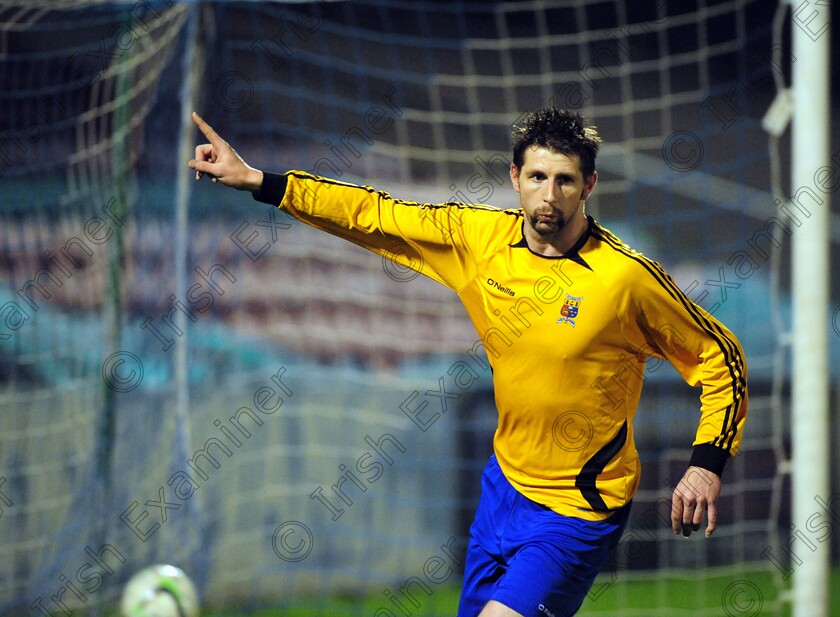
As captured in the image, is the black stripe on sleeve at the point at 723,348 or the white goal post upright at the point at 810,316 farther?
the white goal post upright at the point at 810,316

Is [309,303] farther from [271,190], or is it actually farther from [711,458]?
[711,458]

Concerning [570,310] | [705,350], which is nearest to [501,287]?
[570,310]

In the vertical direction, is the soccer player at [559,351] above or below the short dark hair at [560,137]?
below

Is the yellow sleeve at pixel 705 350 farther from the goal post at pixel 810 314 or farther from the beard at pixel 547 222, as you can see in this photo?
the goal post at pixel 810 314

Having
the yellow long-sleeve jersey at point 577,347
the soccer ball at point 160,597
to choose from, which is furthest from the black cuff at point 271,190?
the soccer ball at point 160,597

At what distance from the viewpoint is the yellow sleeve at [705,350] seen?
3350 millimetres

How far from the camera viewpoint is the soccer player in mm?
3346

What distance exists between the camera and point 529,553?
3.33 metres

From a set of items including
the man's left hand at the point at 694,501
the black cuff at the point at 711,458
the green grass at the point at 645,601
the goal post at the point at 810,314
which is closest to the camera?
the man's left hand at the point at 694,501

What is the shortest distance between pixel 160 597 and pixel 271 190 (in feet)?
A: 6.65

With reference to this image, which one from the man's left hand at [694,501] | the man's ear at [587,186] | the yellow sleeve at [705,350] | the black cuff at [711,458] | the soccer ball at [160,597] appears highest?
the man's ear at [587,186]

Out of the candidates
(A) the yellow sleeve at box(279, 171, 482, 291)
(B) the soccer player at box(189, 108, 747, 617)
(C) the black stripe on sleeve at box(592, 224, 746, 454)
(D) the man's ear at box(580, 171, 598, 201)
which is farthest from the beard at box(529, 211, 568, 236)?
(A) the yellow sleeve at box(279, 171, 482, 291)

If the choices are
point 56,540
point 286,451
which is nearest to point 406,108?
point 286,451

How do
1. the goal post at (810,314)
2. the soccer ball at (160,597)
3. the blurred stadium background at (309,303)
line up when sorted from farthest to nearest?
the blurred stadium background at (309,303) → the goal post at (810,314) → the soccer ball at (160,597)
